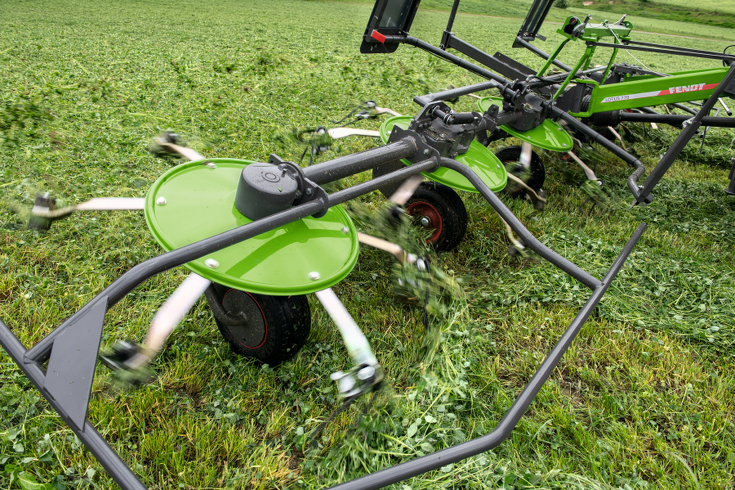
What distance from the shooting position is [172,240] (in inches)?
62.1

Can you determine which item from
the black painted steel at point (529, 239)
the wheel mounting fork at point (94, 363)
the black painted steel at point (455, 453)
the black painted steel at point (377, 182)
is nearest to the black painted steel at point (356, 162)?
the black painted steel at point (377, 182)

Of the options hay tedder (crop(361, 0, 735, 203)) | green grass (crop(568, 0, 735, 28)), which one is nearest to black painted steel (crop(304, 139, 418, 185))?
hay tedder (crop(361, 0, 735, 203))

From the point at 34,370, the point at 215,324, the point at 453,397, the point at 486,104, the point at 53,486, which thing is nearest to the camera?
the point at 34,370

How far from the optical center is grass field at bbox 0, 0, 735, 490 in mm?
1636

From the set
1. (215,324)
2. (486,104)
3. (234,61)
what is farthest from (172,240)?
(234,61)

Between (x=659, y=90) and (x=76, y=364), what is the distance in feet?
13.2

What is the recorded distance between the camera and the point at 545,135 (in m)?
3.62

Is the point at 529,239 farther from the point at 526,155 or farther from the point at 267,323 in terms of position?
the point at 526,155

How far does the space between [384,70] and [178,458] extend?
25.0 feet

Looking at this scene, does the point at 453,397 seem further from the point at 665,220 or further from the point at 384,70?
the point at 384,70

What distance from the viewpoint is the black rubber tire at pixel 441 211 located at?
2.87m

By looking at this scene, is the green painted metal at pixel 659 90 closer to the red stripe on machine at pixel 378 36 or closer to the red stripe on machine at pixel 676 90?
the red stripe on machine at pixel 676 90

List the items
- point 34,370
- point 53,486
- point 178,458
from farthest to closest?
point 178,458 < point 53,486 < point 34,370

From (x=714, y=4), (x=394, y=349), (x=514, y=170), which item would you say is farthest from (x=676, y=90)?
(x=714, y=4)
